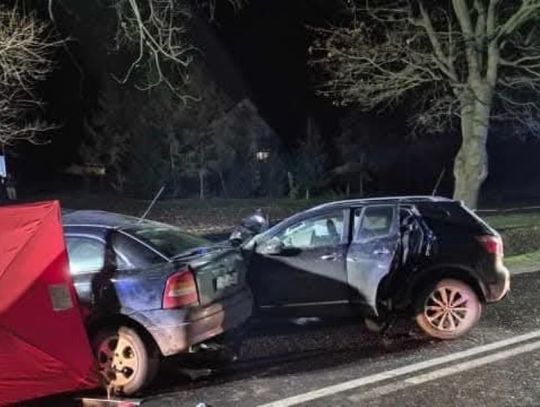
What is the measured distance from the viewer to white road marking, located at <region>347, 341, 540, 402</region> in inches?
261

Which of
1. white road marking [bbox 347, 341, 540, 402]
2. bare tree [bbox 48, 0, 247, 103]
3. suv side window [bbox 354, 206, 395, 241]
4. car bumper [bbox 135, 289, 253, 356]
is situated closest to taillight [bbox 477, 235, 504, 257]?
suv side window [bbox 354, 206, 395, 241]

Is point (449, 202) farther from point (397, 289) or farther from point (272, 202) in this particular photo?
point (272, 202)

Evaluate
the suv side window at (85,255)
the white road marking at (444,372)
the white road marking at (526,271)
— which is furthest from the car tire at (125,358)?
the white road marking at (526,271)

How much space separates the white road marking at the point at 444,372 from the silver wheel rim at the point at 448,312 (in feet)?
2.59

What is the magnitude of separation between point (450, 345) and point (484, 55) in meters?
12.1

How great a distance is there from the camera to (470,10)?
2005 centimetres

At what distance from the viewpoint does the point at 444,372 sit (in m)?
7.21

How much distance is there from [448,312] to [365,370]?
1.76m

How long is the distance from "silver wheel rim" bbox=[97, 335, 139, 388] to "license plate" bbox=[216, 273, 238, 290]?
96cm

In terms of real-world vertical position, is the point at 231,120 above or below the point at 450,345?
above

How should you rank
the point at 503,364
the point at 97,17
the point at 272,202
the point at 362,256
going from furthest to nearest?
1. the point at 272,202
2. the point at 97,17
3. the point at 362,256
4. the point at 503,364

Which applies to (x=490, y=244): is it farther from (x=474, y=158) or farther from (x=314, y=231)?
(x=474, y=158)

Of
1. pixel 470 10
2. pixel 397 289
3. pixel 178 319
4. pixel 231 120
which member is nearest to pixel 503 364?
pixel 397 289

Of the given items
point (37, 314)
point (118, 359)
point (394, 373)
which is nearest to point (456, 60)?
point (394, 373)
